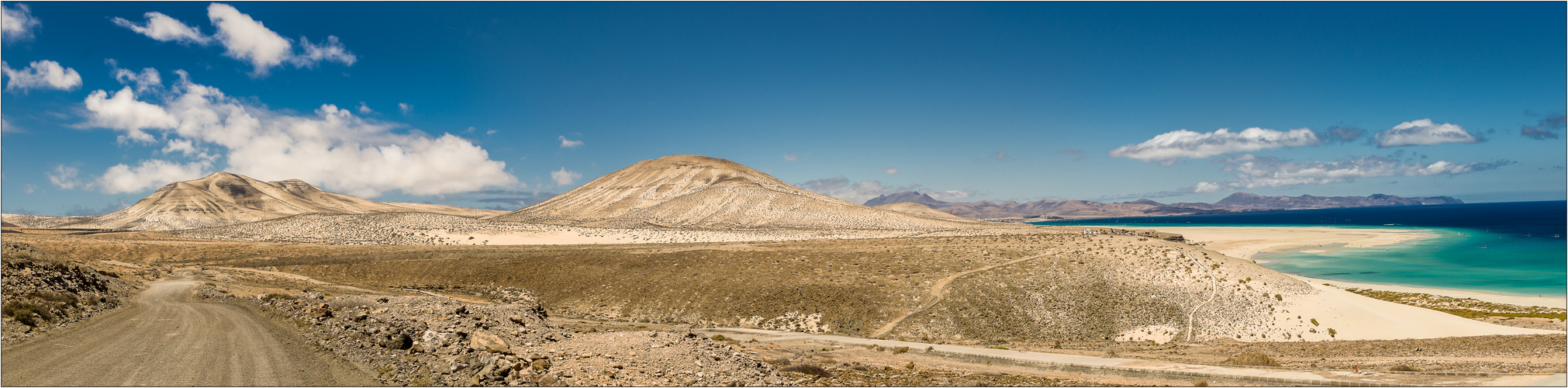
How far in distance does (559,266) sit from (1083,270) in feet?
109

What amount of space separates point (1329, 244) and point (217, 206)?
244614mm

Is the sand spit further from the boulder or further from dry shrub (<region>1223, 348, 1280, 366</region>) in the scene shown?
the boulder

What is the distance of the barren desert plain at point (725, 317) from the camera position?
1441cm

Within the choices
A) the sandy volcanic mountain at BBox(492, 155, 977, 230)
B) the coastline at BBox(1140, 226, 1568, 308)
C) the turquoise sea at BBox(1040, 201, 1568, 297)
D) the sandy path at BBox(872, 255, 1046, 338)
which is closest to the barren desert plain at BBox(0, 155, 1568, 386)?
the sandy path at BBox(872, 255, 1046, 338)

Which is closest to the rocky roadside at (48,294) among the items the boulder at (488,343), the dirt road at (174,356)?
the dirt road at (174,356)

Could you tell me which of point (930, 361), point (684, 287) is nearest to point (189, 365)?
point (930, 361)

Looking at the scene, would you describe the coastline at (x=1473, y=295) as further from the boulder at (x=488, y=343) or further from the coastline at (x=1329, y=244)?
the boulder at (x=488, y=343)

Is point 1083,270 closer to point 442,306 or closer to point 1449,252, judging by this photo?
point 442,306

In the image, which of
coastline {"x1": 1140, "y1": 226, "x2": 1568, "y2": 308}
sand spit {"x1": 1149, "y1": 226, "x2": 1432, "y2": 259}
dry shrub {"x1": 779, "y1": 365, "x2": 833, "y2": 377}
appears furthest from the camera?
sand spit {"x1": 1149, "y1": 226, "x2": 1432, "y2": 259}

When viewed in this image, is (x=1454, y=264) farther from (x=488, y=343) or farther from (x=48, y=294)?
(x=48, y=294)

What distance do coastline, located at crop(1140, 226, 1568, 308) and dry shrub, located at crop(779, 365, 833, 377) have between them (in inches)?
1811

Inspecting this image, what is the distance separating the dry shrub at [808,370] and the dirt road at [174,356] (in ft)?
32.6

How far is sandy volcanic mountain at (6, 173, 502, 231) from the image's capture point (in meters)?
133

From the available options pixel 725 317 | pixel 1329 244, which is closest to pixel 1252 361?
pixel 725 317
